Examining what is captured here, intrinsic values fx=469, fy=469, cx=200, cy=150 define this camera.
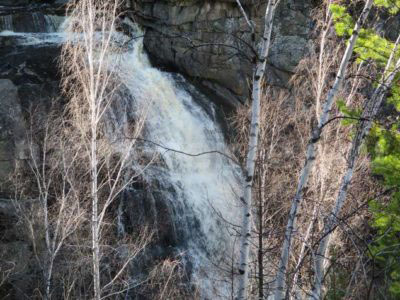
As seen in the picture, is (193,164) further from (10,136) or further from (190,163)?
(10,136)

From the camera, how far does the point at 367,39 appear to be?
20.5 ft

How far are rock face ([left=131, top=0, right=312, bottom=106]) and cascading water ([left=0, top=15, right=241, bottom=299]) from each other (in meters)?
0.76

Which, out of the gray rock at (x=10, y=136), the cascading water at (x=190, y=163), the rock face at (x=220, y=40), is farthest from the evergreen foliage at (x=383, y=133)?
the rock face at (x=220, y=40)

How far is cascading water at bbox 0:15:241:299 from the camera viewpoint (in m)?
13.1

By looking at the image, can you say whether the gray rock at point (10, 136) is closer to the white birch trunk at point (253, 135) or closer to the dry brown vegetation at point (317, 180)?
the dry brown vegetation at point (317, 180)

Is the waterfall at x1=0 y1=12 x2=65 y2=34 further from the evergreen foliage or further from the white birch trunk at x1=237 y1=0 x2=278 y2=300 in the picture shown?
the white birch trunk at x1=237 y1=0 x2=278 y2=300

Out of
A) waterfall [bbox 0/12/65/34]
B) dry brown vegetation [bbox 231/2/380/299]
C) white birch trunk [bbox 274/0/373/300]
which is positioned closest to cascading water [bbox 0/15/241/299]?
waterfall [bbox 0/12/65/34]

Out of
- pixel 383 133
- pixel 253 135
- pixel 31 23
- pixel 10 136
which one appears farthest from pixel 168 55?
pixel 253 135

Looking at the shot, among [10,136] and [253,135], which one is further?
[10,136]

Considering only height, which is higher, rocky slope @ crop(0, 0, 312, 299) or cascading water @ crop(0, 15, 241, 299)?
rocky slope @ crop(0, 0, 312, 299)

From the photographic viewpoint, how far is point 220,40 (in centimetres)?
1653

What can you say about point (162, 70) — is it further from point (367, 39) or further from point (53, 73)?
point (367, 39)

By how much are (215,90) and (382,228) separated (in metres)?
11.2

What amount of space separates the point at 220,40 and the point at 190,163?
471 centimetres
